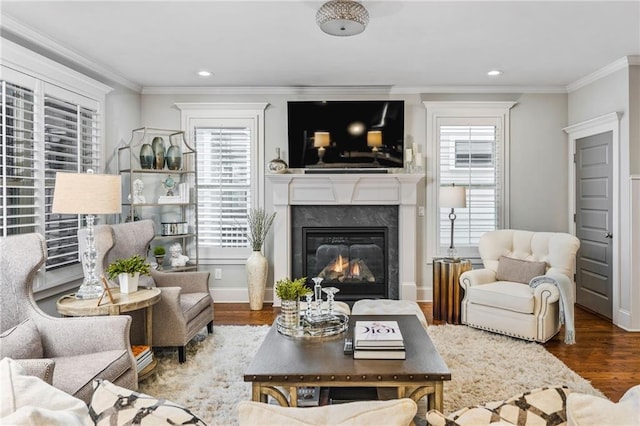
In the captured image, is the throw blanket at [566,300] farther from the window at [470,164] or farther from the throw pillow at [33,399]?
the throw pillow at [33,399]

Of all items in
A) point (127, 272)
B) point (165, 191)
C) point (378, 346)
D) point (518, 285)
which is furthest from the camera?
point (165, 191)

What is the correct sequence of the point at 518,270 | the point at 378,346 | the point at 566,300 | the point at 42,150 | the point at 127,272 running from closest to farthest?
the point at 378,346 < the point at 127,272 < the point at 42,150 < the point at 566,300 < the point at 518,270

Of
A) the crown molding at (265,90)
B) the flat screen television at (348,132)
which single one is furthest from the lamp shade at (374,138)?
the crown molding at (265,90)

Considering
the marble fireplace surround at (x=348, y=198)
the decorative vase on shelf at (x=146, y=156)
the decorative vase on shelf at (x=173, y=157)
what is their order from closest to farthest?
the decorative vase on shelf at (x=146, y=156) < the decorative vase on shelf at (x=173, y=157) < the marble fireplace surround at (x=348, y=198)

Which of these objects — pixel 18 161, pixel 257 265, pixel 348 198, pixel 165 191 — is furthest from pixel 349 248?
pixel 18 161

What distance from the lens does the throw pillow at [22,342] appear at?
6.68 feet

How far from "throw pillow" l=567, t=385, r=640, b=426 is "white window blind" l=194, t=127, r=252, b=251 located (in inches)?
184

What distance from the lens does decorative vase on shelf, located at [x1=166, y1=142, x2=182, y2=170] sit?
4.92 meters

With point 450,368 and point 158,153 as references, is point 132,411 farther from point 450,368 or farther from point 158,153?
point 158,153

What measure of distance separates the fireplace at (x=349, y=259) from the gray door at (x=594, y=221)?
91.4 inches

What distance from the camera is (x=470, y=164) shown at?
17.4 ft

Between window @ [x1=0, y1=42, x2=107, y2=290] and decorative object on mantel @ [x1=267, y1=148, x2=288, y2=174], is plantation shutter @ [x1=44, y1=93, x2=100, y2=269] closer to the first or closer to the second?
window @ [x1=0, y1=42, x2=107, y2=290]

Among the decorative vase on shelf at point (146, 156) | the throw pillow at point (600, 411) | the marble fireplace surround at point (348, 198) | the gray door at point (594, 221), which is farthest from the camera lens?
the marble fireplace surround at point (348, 198)

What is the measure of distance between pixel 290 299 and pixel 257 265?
2317 millimetres
